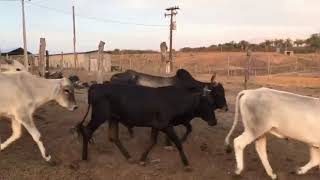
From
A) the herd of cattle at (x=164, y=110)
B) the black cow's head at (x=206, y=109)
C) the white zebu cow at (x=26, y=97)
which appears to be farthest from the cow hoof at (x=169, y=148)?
the white zebu cow at (x=26, y=97)

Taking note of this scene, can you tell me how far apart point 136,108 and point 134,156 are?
3.18 feet

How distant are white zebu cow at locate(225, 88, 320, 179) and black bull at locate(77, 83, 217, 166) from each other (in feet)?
3.95

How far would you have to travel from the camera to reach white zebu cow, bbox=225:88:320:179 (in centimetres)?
910

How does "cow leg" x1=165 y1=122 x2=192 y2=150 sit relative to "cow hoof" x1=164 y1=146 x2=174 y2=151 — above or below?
above

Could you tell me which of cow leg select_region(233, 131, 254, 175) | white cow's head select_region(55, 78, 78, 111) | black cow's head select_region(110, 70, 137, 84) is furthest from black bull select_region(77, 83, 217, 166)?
black cow's head select_region(110, 70, 137, 84)

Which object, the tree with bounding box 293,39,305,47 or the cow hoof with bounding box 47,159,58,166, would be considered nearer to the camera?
the cow hoof with bounding box 47,159,58,166

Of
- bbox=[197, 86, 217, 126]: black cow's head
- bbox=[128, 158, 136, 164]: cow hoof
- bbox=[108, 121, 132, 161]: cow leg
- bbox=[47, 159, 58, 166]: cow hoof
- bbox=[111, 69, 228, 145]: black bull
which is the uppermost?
bbox=[111, 69, 228, 145]: black bull

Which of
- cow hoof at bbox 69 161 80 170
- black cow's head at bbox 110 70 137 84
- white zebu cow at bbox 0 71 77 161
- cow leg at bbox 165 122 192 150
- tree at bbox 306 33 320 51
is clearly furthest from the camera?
tree at bbox 306 33 320 51

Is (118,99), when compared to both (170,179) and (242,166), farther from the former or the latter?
(242,166)

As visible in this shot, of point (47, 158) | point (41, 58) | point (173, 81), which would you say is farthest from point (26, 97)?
point (41, 58)

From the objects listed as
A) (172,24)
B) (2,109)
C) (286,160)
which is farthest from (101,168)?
(172,24)

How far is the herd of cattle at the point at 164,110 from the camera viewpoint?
362 inches

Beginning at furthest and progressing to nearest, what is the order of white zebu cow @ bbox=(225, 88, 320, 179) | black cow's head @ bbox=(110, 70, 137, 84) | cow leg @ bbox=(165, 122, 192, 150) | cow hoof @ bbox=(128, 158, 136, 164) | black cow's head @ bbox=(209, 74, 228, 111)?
1. black cow's head @ bbox=(110, 70, 137, 84)
2. black cow's head @ bbox=(209, 74, 228, 111)
3. cow leg @ bbox=(165, 122, 192, 150)
4. cow hoof @ bbox=(128, 158, 136, 164)
5. white zebu cow @ bbox=(225, 88, 320, 179)

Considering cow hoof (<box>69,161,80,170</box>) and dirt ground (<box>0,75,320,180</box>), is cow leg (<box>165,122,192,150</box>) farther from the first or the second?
cow hoof (<box>69,161,80,170</box>)
